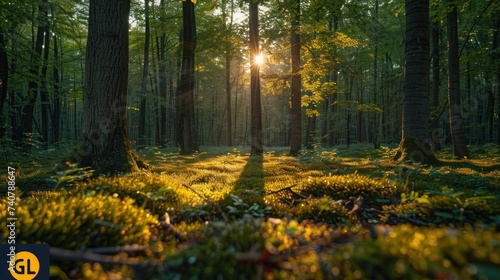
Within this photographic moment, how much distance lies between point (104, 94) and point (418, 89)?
6811 millimetres

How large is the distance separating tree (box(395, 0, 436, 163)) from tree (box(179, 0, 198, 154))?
8088 millimetres

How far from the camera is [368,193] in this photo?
10.3ft

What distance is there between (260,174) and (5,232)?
14.8 ft

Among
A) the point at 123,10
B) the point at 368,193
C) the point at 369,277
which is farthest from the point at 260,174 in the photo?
the point at 369,277

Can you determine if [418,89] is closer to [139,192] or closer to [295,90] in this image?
[295,90]

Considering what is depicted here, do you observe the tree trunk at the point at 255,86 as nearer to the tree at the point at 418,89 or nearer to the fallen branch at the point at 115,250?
the tree at the point at 418,89

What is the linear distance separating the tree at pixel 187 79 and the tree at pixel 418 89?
318 inches

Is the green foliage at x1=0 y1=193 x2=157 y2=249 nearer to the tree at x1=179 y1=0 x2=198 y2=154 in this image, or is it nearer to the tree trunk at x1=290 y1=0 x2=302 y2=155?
the tree at x1=179 y1=0 x2=198 y2=154

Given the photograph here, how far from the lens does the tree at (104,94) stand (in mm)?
4926

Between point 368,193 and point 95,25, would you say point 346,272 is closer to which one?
point 368,193

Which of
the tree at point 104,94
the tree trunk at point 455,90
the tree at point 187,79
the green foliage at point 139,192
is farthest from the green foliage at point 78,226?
the tree trunk at point 455,90

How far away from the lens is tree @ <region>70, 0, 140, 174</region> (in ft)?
16.2

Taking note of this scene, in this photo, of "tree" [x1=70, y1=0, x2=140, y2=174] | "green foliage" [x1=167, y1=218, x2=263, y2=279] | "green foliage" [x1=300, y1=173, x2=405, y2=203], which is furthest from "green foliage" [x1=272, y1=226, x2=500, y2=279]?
"tree" [x1=70, y1=0, x2=140, y2=174]

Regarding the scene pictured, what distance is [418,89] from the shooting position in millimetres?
5984
